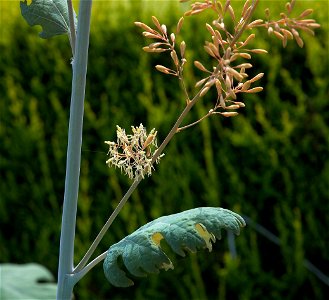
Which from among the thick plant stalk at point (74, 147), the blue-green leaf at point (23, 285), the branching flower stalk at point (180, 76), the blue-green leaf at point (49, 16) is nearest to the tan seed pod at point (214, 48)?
the branching flower stalk at point (180, 76)

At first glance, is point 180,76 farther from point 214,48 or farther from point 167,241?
point 167,241

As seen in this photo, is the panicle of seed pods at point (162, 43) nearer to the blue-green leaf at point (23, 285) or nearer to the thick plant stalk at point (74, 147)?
the thick plant stalk at point (74, 147)

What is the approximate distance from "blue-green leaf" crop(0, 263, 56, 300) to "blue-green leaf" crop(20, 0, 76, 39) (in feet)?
4.89

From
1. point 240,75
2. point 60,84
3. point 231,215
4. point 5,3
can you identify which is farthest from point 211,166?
point 240,75

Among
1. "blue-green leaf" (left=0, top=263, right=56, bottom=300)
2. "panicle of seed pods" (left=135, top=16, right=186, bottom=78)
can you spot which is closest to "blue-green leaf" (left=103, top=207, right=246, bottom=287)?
"panicle of seed pods" (left=135, top=16, right=186, bottom=78)

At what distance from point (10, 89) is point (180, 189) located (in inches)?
39.6

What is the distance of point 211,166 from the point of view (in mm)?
3580

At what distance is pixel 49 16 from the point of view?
4.78ft

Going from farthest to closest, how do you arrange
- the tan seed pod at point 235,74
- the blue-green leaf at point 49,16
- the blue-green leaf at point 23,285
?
the blue-green leaf at point 23,285 → the blue-green leaf at point 49,16 → the tan seed pod at point 235,74

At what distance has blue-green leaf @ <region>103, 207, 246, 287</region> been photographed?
1.25 metres

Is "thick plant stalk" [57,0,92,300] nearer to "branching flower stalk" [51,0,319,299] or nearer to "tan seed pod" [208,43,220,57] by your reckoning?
"branching flower stalk" [51,0,319,299]

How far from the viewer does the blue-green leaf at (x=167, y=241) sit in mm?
1246

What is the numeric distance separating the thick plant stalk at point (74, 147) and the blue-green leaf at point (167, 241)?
7cm

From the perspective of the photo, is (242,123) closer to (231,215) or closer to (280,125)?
(280,125)
